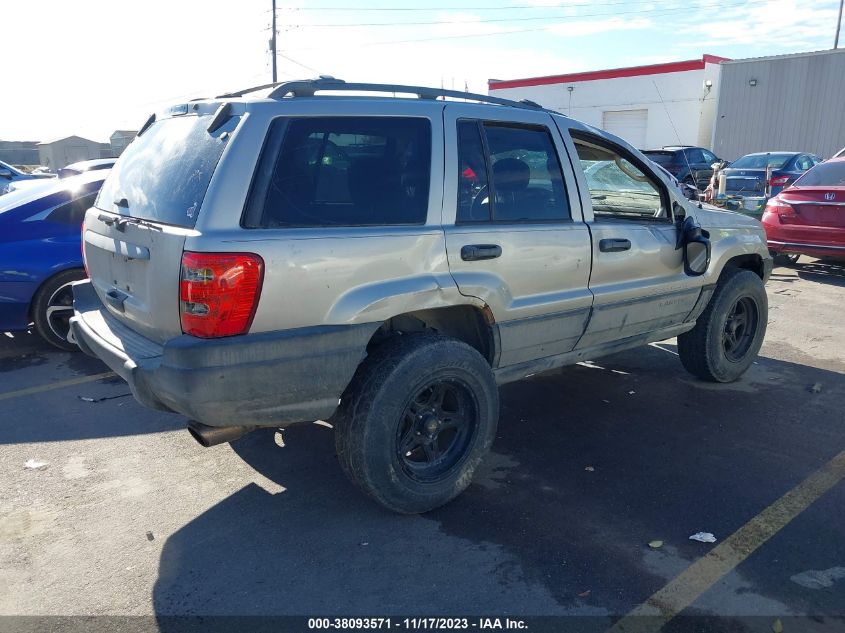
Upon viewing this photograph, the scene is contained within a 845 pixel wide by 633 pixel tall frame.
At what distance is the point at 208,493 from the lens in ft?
12.3

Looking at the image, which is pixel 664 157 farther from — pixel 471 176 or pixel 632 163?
pixel 471 176

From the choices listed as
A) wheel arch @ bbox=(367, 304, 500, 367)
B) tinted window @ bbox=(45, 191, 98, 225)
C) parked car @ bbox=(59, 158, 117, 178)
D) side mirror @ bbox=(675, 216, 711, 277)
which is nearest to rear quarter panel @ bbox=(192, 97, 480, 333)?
wheel arch @ bbox=(367, 304, 500, 367)

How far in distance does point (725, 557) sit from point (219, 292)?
246 cm

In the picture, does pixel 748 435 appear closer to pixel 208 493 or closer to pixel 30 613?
pixel 208 493

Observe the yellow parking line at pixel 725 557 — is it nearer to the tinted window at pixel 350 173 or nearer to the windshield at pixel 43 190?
the tinted window at pixel 350 173

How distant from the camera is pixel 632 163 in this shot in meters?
4.62

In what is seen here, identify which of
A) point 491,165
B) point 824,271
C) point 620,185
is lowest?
point 824,271

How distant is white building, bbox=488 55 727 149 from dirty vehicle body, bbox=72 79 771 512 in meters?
27.9

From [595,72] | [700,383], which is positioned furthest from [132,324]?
[595,72]

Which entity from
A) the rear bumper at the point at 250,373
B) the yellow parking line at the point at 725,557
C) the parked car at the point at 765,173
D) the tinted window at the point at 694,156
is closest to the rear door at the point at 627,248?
the yellow parking line at the point at 725,557

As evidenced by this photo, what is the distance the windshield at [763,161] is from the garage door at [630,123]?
1726 cm

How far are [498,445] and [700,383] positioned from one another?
2.05m

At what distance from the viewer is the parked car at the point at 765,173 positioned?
563 inches

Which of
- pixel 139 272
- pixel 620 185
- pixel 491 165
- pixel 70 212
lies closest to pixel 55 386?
pixel 70 212
